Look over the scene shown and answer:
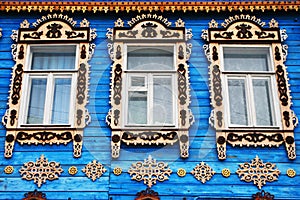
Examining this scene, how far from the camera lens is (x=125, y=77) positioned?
29.9 feet

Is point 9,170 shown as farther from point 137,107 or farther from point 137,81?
point 137,81

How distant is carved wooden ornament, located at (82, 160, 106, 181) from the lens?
26.7 feet

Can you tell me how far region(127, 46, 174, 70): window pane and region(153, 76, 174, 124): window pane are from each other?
1.12 feet

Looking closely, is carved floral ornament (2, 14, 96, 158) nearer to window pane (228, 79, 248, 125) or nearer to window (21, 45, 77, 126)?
window (21, 45, 77, 126)

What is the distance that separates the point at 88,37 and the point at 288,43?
3724 millimetres

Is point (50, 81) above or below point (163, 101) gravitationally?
above

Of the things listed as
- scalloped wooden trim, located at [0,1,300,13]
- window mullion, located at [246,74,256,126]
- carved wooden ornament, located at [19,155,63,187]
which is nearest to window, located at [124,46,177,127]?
scalloped wooden trim, located at [0,1,300,13]

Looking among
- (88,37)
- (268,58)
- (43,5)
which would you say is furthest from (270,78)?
(43,5)

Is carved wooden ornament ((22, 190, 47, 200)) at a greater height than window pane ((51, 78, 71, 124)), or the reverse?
window pane ((51, 78, 71, 124))

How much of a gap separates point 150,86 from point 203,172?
1895 millimetres

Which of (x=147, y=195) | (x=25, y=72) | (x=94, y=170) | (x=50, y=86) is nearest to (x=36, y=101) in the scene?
(x=50, y=86)

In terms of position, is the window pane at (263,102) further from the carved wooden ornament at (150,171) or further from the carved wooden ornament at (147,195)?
the carved wooden ornament at (147,195)

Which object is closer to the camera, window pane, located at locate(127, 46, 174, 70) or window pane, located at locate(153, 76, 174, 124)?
window pane, located at locate(153, 76, 174, 124)

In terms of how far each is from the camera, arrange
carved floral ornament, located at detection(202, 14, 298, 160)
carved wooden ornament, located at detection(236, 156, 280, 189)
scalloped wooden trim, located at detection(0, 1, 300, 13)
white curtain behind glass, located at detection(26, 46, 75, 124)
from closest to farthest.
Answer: carved wooden ornament, located at detection(236, 156, 280, 189)
carved floral ornament, located at detection(202, 14, 298, 160)
white curtain behind glass, located at detection(26, 46, 75, 124)
scalloped wooden trim, located at detection(0, 1, 300, 13)
